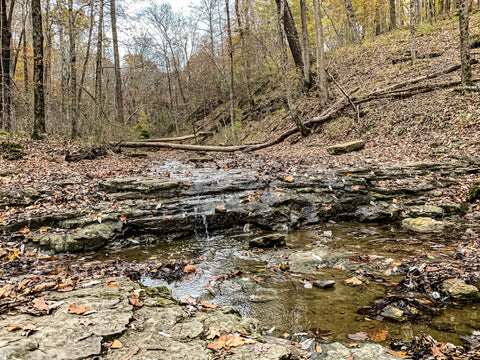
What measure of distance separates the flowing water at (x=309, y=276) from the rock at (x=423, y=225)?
13.6 inches

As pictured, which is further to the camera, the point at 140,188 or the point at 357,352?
the point at 140,188

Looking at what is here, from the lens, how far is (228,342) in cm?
219

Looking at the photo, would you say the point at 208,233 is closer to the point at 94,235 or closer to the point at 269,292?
the point at 94,235

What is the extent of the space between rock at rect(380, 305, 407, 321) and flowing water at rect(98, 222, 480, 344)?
0.26 ft

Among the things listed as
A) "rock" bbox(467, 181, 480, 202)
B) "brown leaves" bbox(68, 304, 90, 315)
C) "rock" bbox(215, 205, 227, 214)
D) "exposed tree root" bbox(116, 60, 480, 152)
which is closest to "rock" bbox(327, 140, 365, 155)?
"exposed tree root" bbox(116, 60, 480, 152)

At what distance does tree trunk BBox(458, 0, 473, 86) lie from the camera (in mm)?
9016

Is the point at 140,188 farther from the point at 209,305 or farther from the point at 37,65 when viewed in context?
the point at 37,65

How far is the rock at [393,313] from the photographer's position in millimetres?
2865

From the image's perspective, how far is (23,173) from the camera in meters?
7.34

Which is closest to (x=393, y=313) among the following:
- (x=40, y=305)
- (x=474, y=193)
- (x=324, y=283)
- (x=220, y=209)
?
(x=324, y=283)

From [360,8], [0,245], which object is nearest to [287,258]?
[0,245]

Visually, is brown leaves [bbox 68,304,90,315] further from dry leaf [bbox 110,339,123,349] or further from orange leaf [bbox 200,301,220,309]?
orange leaf [bbox 200,301,220,309]

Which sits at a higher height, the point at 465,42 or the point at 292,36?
the point at 292,36

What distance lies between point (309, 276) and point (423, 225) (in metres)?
3.11
